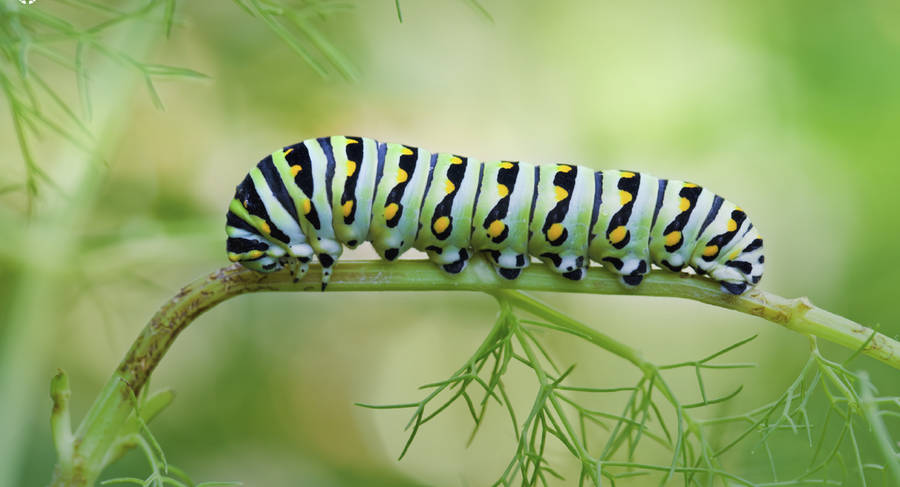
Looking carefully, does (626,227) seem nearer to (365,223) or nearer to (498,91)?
(365,223)

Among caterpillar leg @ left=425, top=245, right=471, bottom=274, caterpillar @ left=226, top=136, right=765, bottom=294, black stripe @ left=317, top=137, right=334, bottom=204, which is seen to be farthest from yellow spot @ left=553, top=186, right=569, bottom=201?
black stripe @ left=317, top=137, right=334, bottom=204

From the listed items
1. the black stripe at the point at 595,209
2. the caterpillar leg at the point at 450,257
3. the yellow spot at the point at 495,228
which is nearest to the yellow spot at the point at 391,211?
the caterpillar leg at the point at 450,257

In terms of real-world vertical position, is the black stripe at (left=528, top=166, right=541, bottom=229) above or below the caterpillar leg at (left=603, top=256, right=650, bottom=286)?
above

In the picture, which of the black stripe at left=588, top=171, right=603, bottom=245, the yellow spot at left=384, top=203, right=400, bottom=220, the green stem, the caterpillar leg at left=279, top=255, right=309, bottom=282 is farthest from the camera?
the black stripe at left=588, top=171, right=603, bottom=245

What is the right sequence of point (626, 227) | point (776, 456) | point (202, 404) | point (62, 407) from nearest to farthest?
1. point (62, 407)
2. point (626, 227)
3. point (776, 456)
4. point (202, 404)

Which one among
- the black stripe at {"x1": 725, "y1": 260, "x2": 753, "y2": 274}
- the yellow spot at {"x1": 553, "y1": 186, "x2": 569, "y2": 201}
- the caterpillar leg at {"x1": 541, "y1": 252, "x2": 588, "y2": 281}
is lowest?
the caterpillar leg at {"x1": 541, "y1": 252, "x2": 588, "y2": 281}

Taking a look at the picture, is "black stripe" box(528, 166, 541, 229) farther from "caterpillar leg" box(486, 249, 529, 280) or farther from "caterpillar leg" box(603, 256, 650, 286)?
"caterpillar leg" box(603, 256, 650, 286)

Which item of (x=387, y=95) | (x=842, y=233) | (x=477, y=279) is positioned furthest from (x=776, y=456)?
(x=387, y=95)

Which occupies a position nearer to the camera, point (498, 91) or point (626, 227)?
point (626, 227)

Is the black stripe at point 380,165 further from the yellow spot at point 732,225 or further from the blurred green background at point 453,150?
the blurred green background at point 453,150
